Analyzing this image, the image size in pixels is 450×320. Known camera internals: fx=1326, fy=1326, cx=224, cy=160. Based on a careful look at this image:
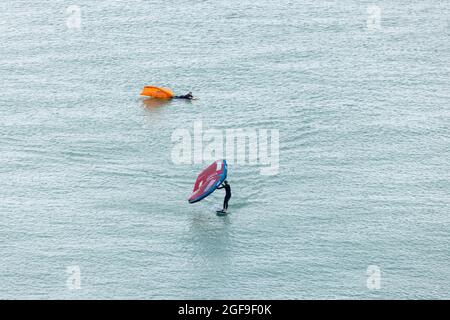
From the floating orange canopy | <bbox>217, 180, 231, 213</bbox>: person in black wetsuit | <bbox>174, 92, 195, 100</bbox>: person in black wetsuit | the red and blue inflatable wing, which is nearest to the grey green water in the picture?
<bbox>174, 92, 195, 100</bbox>: person in black wetsuit

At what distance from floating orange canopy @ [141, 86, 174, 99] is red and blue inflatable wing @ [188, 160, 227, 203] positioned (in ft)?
90.6

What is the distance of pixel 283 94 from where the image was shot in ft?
440

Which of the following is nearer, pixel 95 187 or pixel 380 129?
pixel 95 187

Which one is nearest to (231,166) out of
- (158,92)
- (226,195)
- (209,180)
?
(209,180)

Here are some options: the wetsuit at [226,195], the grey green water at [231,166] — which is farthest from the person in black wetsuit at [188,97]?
the wetsuit at [226,195]

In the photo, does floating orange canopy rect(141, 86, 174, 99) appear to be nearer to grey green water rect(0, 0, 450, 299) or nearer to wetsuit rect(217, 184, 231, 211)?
grey green water rect(0, 0, 450, 299)

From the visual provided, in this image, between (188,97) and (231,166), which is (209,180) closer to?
(231,166)

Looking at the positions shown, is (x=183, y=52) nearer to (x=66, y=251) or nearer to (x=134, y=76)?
(x=134, y=76)

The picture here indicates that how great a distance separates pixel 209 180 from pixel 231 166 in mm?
10455

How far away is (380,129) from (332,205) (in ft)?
67.1

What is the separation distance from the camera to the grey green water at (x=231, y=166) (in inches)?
3809

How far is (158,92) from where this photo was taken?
13312 cm
